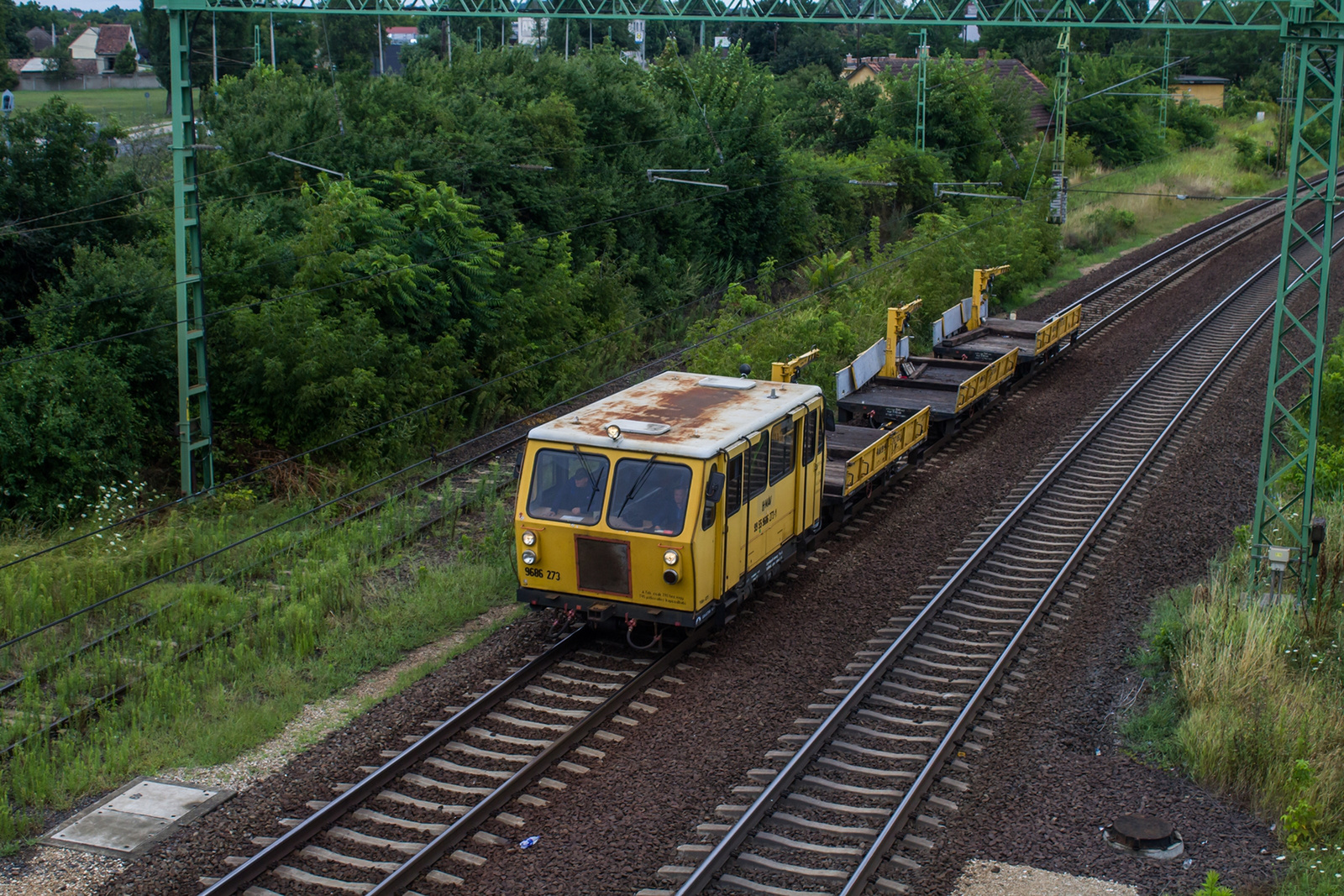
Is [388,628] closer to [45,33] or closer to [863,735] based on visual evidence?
[863,735]

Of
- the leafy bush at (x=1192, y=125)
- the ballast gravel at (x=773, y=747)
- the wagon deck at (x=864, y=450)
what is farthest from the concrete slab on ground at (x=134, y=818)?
the leafy bush at (x=1192, y=125)

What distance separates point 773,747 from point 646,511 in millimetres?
2469

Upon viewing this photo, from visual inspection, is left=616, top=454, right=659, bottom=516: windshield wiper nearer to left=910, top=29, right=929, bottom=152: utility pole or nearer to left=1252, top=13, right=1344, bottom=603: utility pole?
left=1252, top=13, right=1344, bottom=603: utility pole

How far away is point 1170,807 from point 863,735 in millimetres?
2463

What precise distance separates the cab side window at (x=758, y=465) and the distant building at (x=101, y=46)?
3235 inches

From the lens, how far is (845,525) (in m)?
15.8

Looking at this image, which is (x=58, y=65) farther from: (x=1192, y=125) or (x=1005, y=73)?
(x=1192, y=125)

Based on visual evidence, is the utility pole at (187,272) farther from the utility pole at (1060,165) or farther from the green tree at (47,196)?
the utility pole at (1060,165)

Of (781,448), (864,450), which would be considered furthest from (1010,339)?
(781,448)

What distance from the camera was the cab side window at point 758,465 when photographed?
11867mm

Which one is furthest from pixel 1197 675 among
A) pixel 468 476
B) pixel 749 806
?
pixel 468 476

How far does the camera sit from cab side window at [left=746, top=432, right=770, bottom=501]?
11867 mm

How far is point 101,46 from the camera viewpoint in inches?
3396

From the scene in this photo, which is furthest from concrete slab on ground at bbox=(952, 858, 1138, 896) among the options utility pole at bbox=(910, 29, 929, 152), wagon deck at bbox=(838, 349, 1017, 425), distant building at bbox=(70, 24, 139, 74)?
distant building at bbox=(70, 24, 139, 74)
